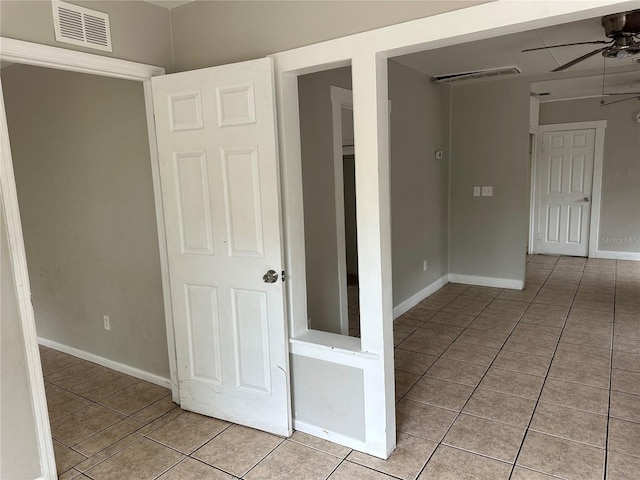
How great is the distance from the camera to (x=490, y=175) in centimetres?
517

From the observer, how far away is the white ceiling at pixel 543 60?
336 cm

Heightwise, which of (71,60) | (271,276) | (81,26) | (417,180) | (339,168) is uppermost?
(81,26)

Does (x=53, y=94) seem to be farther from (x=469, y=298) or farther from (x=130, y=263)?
(x=469, y=298)

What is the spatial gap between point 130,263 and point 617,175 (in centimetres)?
654

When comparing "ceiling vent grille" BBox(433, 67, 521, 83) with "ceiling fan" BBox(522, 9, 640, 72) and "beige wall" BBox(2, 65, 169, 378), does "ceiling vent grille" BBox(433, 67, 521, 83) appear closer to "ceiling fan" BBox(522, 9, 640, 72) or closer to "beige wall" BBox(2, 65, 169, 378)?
"ceiling fan" BBox(522, 9, 640, 72)

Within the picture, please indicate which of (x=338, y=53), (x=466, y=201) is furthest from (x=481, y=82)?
(x=338, y=53)

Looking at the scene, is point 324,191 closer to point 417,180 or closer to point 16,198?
point 417,180

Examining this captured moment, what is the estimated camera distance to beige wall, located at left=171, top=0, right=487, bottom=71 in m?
1.92

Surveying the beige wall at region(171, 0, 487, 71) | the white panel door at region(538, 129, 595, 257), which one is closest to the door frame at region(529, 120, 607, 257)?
the white panel door at region(538, 129, 595, 257)

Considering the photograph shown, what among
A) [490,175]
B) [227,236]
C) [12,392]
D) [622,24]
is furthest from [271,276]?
[490,175]

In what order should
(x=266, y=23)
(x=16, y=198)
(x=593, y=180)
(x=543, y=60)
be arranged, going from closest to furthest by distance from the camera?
(x=16, y=198), (x=266, y=23), (x=543, y=60), (x=593, y=180)

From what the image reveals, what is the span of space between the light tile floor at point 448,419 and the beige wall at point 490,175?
4.11 ft

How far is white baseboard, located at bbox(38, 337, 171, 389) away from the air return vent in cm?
214

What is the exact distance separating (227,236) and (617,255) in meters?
6.36
